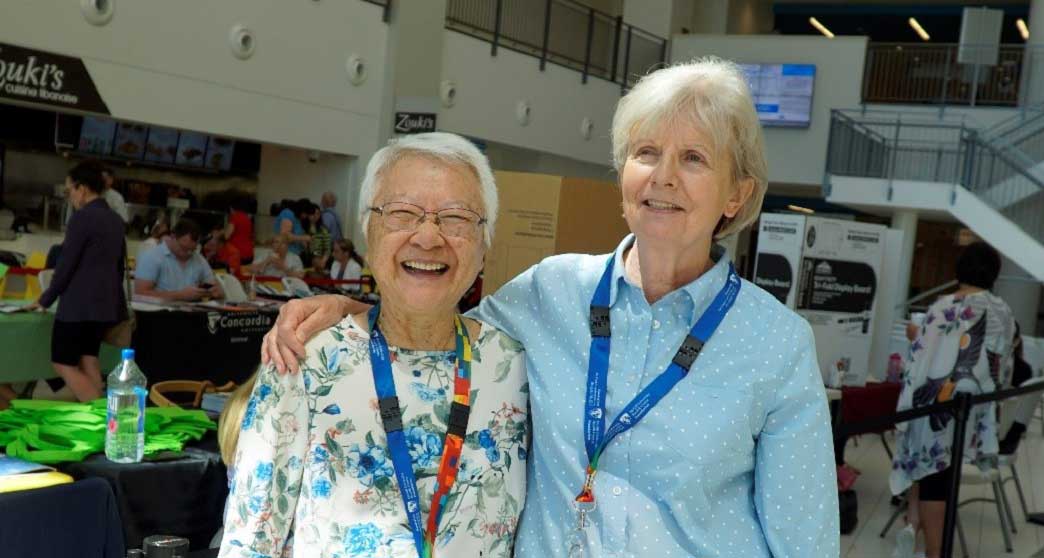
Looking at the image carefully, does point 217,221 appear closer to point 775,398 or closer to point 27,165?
point 27,165

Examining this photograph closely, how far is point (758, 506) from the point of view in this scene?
1.78m

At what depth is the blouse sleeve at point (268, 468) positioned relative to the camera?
5.65ft

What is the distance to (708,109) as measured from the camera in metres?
1.78

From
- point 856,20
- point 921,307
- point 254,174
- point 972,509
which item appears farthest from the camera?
point 856,20

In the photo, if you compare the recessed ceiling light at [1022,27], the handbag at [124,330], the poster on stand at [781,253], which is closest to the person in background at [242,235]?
the handbag at [124,330]

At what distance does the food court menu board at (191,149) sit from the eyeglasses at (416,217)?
14.0 meters

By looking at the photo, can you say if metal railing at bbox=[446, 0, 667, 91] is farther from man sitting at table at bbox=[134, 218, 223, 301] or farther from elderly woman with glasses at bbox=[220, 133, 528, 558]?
elderly woman with glasses at bbox=[220, 133, 528, 558]

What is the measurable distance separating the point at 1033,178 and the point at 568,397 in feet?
55.5

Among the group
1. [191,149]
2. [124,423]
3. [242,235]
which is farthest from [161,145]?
[124,423]

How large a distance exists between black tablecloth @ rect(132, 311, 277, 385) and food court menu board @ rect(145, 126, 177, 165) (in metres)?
6.72

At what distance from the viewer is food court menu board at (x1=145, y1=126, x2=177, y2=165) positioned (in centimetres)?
1448

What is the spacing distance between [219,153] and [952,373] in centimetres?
1202

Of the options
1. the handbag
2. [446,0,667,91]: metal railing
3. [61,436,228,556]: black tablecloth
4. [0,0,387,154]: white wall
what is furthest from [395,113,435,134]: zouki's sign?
[61,436,228,556]: black tablecloth

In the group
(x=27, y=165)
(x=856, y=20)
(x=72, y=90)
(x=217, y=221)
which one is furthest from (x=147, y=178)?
(x=856, y=20)
